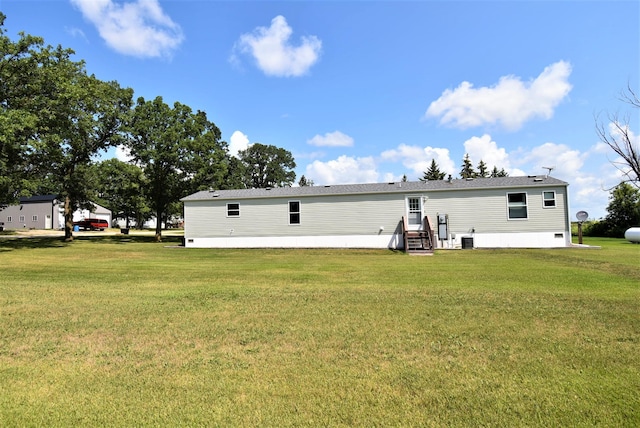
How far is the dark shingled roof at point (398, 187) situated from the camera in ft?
61.7

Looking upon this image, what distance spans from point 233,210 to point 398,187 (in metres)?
10.00

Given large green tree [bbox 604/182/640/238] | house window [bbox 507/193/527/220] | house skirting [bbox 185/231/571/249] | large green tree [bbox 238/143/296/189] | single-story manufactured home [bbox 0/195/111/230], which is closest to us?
house skirting [bbox 185/231/571/249]

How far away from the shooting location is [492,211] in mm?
18891

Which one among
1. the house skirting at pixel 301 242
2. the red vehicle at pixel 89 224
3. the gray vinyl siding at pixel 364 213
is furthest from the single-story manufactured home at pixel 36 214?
the gray vinyl siding at pixel 364 213

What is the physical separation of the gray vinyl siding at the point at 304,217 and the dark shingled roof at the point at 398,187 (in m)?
0.30

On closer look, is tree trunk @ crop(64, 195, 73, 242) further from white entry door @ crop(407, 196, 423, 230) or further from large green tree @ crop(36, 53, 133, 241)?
white entry door @ crop(407, 196, 423, 230)

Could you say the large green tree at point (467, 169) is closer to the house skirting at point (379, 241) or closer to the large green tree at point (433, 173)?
the large green tree at point (433, 173)

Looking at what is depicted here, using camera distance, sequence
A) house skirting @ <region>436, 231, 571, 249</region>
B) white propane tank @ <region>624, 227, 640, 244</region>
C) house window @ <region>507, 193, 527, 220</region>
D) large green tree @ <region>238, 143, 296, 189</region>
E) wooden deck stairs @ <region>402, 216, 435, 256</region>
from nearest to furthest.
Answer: wooden deck stairs @ <region>402, 216, 435, 256</region> → house skirting @ <region>436, 231, 571, 249</region> → house window @ <region>507, 193, 527, 220</region> → white propane tank @ <region>624, 227, 640, 244</region> → large green tree @ <region>238, 143, 296, 189</region>

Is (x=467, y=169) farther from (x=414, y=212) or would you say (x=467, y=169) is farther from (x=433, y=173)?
(x=414, y=212)

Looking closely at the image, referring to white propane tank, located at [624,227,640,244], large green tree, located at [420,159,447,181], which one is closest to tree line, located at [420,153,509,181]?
large green tree, located at [420,159,447,181]

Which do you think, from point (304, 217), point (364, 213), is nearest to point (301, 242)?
point (304, 217)

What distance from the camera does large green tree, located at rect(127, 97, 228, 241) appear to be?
1049 inches

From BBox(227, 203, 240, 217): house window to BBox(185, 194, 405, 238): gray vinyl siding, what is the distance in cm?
20

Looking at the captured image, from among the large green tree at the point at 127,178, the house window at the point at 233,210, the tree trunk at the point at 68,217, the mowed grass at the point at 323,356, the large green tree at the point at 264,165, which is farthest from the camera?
the large green tree at the point at 264,165
